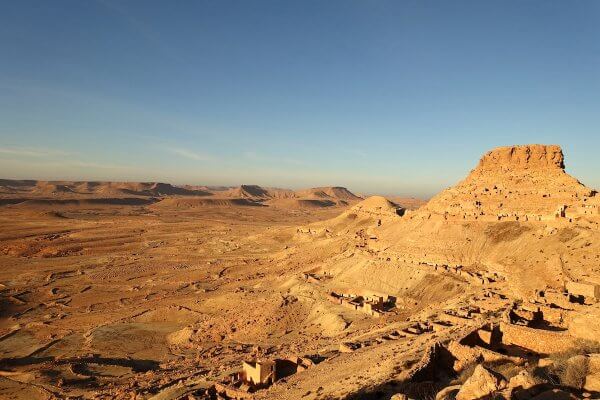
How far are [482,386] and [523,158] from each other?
4751 cm

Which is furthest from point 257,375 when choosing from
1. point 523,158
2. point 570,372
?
point 523,158

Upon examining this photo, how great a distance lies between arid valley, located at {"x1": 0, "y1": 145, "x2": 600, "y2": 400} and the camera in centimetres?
1423

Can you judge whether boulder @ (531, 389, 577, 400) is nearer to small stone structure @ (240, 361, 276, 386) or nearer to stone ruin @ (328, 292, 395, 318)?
small stone structure @ (240, 361, 276, 386)

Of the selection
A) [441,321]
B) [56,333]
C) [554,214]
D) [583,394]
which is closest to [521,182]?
[554,214]

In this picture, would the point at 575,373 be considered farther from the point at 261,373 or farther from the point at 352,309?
the point at 352,309

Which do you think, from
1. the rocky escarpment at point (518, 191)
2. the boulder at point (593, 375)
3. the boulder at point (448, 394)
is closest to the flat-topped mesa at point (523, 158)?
the rocky escarpment at point (518, 191)

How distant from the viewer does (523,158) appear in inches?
1992

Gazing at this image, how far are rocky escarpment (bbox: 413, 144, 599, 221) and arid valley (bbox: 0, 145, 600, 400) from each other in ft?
0.74

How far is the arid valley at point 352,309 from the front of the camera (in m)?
14.2

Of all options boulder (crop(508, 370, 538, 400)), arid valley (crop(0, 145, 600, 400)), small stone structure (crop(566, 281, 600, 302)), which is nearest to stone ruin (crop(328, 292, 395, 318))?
arid valley (crop(0, 145, 600, 400))

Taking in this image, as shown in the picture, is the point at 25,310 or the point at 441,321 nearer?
the point at 441,321

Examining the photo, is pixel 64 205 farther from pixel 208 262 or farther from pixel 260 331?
pixel 260 331

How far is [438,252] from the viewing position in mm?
37188

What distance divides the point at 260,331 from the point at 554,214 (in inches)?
996
